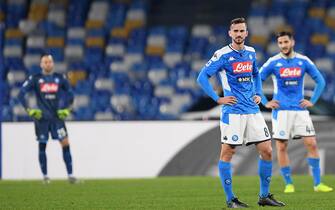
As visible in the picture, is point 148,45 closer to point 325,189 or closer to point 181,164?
point 181,164

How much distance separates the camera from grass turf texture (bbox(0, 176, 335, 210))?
33.8ft

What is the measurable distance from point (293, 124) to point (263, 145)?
325cm

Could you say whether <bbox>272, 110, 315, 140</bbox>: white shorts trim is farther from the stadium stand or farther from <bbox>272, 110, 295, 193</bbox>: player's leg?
the stadium stand

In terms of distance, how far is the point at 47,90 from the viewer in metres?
15.6

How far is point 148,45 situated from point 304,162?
9.29 metres

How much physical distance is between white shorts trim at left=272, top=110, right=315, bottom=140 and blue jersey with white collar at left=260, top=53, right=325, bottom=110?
87 mm

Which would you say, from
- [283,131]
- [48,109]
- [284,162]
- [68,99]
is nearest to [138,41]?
[68,99]

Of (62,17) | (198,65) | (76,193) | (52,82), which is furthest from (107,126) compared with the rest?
(62,17)

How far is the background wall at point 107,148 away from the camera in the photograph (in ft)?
57.8

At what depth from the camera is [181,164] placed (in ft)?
58.3

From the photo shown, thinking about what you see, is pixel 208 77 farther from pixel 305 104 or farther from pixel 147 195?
pixel 305 104

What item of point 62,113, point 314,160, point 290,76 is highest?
point 290,76

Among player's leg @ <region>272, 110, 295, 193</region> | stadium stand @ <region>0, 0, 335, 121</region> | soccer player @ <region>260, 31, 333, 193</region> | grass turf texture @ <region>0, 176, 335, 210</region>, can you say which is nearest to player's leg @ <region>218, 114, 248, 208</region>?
grass turf texture @ <region>0, 176, 335, 210</region>

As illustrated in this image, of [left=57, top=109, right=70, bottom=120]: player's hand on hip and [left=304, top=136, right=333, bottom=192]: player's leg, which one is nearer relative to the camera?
[left=304, top=136, right=333, bottom=192]: player's leg
